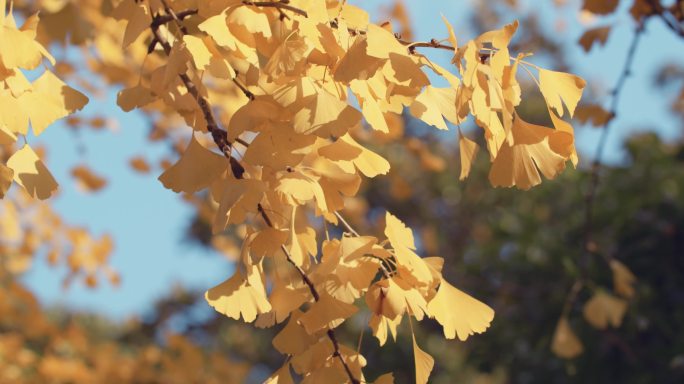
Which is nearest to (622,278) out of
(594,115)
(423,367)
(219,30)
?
(594,115)

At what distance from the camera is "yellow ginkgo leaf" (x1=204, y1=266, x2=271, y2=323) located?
0.80 metres

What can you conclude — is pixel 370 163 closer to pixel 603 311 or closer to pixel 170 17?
pixel 170 17

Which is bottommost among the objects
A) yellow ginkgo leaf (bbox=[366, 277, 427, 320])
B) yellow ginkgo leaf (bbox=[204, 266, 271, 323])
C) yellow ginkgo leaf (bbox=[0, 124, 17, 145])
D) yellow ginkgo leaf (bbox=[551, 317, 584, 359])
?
yellow ginkgo leaf (bbox=[551, 317, 584, 359])

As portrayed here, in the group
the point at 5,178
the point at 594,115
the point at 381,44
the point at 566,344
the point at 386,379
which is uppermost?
the point at 381,44

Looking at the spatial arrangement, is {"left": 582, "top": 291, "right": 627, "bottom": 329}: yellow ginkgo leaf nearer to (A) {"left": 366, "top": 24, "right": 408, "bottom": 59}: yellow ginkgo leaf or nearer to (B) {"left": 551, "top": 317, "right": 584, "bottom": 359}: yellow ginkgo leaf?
(B) {"left": 551, "top": 317, "right": 584, "bottom": 359}: yellow ginkgo leaf

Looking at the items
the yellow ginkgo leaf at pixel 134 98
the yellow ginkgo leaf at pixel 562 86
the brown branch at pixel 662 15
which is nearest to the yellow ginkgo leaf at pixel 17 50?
the yellow ginkgo leaf at pixel 134 98

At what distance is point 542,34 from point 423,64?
262 inches

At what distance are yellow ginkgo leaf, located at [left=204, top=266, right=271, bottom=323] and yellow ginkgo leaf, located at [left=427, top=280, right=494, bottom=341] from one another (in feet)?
0.52

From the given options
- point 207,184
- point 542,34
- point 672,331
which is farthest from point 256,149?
point 542,34

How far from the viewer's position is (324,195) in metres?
0.84

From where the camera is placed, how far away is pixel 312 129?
72 cm

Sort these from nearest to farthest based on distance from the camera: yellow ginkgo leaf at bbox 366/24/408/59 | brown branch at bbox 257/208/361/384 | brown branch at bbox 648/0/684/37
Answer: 1. yellow ginkgo leaf at bbox 366/24/408/59
2. brown branch at bbox 257/208/361/384
3. brown branch at bbox 648/0/684/37

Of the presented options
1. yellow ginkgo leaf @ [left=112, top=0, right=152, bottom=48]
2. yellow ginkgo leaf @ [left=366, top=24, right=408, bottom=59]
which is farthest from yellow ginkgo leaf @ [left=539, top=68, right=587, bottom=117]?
yellow ginkgo leaf @ [left=112, top=0, right=152, bottom=48]

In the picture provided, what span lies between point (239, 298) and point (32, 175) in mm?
230
